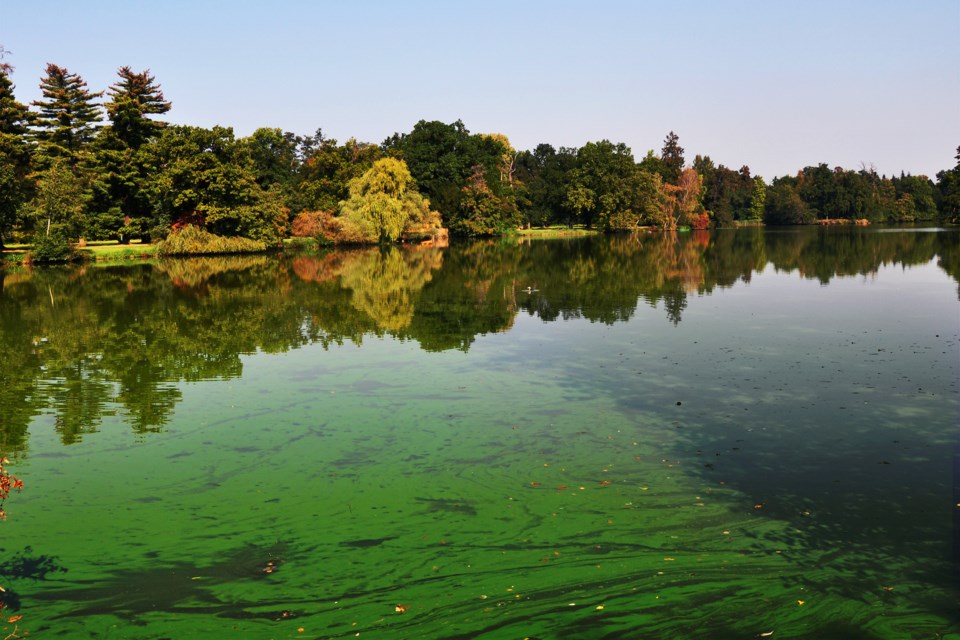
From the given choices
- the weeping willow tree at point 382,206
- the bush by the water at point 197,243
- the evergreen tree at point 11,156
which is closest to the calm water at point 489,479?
the evergreen tree at point 11,156

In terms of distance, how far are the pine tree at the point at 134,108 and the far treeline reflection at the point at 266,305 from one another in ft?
60.8

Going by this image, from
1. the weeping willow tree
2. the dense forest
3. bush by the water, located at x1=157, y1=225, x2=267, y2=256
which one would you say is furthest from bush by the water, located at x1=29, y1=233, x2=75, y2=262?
the weeping willow tree

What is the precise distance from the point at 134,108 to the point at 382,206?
82.2 feet

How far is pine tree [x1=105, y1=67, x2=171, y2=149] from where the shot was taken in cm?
6862

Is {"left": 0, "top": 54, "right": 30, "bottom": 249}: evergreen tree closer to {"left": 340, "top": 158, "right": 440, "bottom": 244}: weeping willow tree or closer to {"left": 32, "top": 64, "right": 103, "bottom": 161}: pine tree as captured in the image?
{"left": 32, "top": 64, "right": 103, "bottom": 161}: pine tree

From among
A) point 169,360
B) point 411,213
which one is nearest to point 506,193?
point 411,213

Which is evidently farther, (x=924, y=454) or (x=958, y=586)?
(x=924, y=454)

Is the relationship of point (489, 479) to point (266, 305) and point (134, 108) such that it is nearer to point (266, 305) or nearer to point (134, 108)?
point (266, 305)

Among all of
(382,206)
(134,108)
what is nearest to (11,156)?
(134,108)

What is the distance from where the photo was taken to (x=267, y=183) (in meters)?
92.4

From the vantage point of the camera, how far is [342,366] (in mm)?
19891

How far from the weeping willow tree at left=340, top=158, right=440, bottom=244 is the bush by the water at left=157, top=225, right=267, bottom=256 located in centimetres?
1153

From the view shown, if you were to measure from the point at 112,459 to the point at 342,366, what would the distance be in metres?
7.93

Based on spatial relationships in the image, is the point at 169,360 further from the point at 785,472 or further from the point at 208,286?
the point at 208,286
